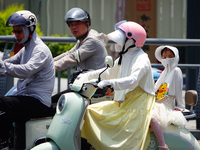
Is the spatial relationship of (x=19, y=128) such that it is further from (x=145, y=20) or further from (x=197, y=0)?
(x=145, y=20)

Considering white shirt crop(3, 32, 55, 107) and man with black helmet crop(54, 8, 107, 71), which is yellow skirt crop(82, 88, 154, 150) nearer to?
white shirt crop(3, 32, 55, 107)

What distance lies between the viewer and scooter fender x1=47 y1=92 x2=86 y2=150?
3.84 meters

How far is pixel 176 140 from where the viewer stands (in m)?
4.20

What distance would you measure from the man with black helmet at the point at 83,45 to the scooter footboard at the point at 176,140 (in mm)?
1244

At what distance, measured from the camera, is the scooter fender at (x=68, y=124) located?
12.6 ft

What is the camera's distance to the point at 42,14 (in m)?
15.6

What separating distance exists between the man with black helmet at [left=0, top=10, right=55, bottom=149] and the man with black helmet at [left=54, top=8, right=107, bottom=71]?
377 mm

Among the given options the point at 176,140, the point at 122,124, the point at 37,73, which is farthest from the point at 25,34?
the point at 176,140

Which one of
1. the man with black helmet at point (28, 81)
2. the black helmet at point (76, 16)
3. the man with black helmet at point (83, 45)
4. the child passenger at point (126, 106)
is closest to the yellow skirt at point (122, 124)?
the child passenger at point (126, 106)

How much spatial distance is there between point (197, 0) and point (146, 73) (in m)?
4.72

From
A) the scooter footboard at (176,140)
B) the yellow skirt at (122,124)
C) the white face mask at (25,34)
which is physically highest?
the white face mask at (25,34)

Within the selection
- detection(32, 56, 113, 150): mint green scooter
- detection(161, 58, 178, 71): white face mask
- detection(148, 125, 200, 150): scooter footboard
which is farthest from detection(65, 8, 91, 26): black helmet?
detection(148, 125, 200, 150): scooter footboard

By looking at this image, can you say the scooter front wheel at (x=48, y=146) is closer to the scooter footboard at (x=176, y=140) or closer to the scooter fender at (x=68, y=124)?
the scooter fender at (x=68, y=124)

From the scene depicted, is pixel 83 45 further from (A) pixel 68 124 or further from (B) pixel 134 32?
(A) pixel 68 124
